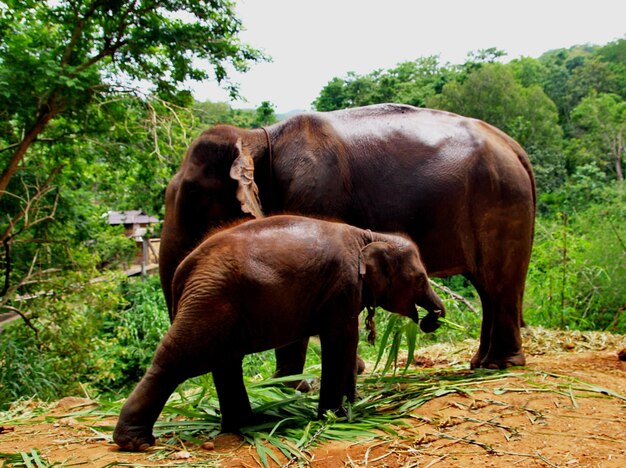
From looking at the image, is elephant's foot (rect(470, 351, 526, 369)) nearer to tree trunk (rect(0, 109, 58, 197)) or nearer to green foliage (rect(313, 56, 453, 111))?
tree trunk (rect(0, 109, 58, 197))

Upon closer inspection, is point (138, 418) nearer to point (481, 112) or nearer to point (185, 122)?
point (185, 122)

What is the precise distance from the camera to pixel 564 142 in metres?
34.2

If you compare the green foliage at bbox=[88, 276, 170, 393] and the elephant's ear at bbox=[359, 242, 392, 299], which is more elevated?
the elephant's ear at bbox=[359, 242, 392, 299]

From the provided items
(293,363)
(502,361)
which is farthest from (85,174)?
(502,361)

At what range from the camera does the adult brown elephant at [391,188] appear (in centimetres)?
446

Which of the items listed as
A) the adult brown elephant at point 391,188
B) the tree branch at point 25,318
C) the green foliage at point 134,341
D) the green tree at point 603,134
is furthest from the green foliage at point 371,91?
the adult brown elephant at point 391,188

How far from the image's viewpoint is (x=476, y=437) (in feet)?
11.1

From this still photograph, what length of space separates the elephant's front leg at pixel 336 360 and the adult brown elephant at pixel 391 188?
948 millimetres

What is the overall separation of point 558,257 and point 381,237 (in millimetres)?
6137

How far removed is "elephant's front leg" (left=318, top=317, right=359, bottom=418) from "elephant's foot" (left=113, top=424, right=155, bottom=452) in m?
1.02

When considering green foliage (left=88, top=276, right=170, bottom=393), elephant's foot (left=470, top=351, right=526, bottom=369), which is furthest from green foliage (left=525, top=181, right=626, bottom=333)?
green foliage (left=88, top=276, right=170, bottom=393)

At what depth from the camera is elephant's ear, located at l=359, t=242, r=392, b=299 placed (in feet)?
12.5

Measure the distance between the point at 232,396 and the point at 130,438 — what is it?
0.61 metres

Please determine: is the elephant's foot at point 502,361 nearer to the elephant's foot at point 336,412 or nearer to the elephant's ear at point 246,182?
the elephant's foot at point 336,412
